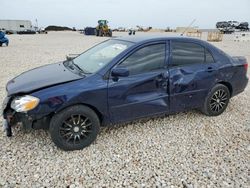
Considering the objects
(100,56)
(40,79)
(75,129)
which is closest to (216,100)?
(100,56)

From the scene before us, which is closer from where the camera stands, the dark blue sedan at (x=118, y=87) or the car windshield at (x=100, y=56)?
the dark blue sedan at (x=118, y=87)

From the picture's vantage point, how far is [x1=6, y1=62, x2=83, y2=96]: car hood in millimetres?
2873

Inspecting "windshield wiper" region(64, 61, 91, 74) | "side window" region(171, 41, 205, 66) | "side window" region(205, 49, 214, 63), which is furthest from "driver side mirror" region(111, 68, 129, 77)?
"side window" region(205, 49, 214, 63)

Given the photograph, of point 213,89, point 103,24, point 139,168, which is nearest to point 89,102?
point 139,168

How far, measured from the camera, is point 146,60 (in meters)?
3.30

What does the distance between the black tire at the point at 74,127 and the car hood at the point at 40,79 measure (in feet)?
1.45

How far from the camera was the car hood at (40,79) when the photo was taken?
2.87 metres

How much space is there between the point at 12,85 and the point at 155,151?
2350 millimetres

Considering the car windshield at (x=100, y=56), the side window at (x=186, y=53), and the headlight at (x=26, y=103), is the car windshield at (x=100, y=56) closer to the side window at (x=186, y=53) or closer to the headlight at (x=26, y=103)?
the side window at (x=186, y=53)

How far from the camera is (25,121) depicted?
2756 millimetres

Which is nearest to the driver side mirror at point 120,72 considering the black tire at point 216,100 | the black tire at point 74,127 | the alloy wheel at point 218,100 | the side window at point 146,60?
the side window at point 146,60

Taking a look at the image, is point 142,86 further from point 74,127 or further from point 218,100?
point 218,100

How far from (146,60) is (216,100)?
1742 mm

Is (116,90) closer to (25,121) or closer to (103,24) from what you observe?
(25,121)
